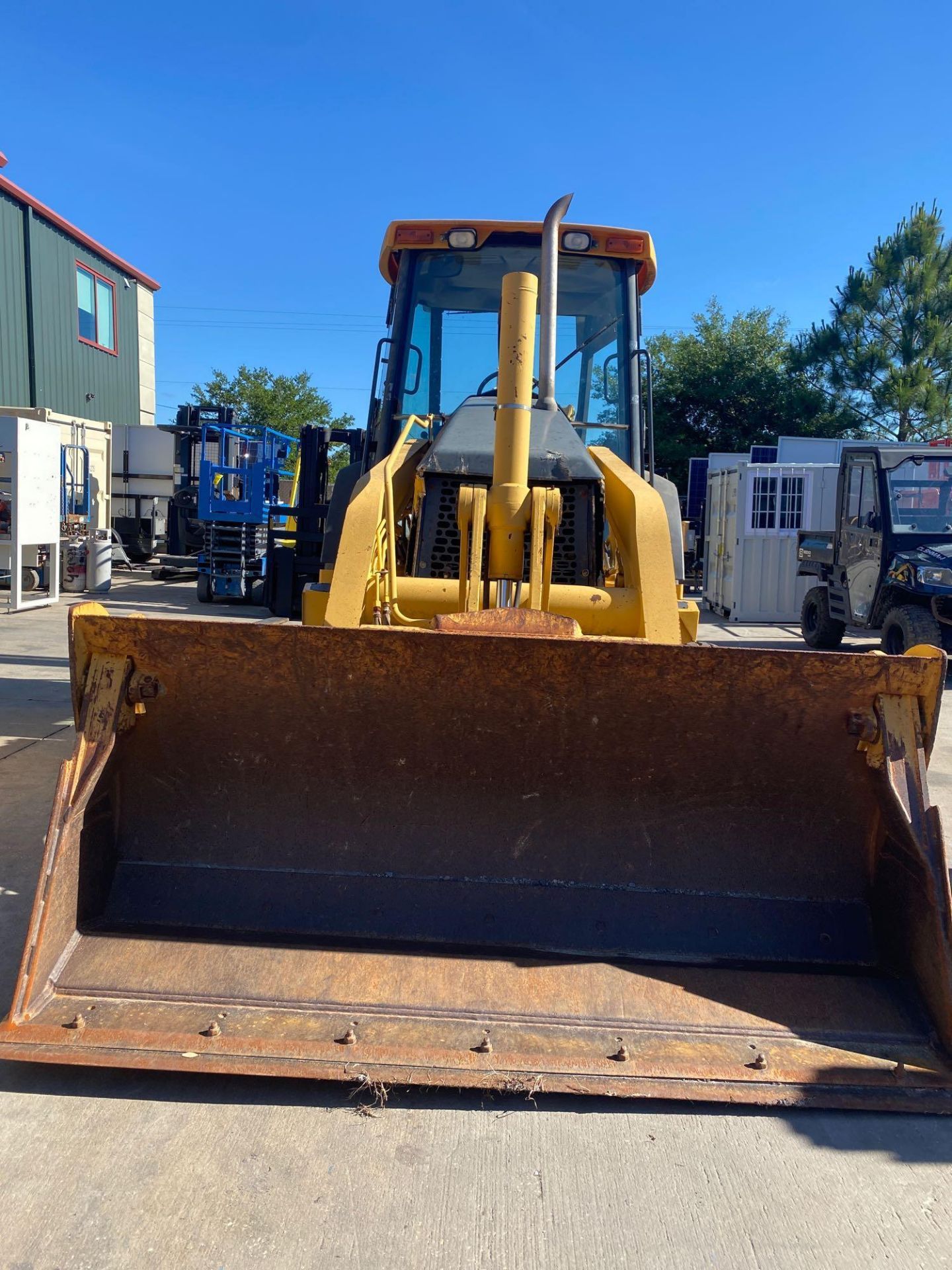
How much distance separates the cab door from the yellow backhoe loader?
7885 mm

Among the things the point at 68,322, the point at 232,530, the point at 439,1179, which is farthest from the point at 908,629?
the point at 68,322

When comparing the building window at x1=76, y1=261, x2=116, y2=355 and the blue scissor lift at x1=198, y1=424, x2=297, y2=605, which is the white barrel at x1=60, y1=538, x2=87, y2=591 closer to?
the blue scissor lift at x1=198, y1=424, x2=297, y2=605

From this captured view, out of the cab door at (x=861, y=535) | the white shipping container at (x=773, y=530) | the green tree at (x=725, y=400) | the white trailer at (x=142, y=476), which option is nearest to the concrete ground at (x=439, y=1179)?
the cab door at (x=861, y=535)

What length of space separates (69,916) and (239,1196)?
0.96 m

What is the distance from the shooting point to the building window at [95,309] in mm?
20969

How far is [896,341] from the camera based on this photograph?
29672mm

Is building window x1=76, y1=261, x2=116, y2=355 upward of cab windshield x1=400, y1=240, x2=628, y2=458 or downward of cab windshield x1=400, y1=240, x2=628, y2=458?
upward

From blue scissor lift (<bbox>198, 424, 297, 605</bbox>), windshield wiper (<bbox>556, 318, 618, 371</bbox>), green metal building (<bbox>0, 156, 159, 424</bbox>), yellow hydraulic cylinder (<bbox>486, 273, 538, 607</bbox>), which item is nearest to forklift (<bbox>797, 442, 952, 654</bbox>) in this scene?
windshield wiper (<bbox>556, 318, 618, 371</bbox>)

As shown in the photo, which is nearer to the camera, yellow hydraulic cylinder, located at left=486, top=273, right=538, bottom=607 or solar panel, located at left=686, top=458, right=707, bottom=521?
yellow hydraulic cylinder, located at left=486, top=273, right=538, bottom=607

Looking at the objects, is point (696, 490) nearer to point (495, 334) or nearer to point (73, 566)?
point (73, 566)

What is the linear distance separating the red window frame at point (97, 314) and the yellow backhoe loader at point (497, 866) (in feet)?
67.2

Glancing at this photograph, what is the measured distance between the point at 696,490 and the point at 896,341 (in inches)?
522

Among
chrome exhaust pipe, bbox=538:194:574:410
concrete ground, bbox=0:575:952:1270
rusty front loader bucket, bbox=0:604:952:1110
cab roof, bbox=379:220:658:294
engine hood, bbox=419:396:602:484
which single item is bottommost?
concrete ground, bbox=0:575:952:1270

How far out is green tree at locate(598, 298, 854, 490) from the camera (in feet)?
101
